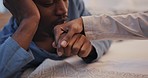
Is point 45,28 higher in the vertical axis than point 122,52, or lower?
higher

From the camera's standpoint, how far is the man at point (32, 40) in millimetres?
671

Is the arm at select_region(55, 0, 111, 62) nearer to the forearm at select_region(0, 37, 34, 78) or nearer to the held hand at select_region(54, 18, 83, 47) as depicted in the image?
the held hand at select_region(54, 18, 83, 47)

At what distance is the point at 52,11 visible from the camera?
759 millimetres

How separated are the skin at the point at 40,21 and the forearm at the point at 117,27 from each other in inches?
1.6

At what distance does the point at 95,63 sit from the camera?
2.55 feet

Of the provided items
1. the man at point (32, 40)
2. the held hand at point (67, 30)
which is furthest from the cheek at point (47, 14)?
the held hand at point (67, 30)

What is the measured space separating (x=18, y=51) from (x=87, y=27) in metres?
0.21

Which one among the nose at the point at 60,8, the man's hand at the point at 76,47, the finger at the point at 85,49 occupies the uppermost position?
the nose at the point at 60,8

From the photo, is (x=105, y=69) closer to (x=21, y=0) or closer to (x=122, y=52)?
(x=122, y=52)

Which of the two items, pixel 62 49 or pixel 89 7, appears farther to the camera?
pixel 89 7

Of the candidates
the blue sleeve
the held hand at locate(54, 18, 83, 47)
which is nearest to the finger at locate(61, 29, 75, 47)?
the held hand at locate(54, 18, 83, 47)

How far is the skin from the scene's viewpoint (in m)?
0.70

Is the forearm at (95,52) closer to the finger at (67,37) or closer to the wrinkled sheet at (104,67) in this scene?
the wrinkled sheet at (104,67)

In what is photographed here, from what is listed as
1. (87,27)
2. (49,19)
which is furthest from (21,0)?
(87,27)
